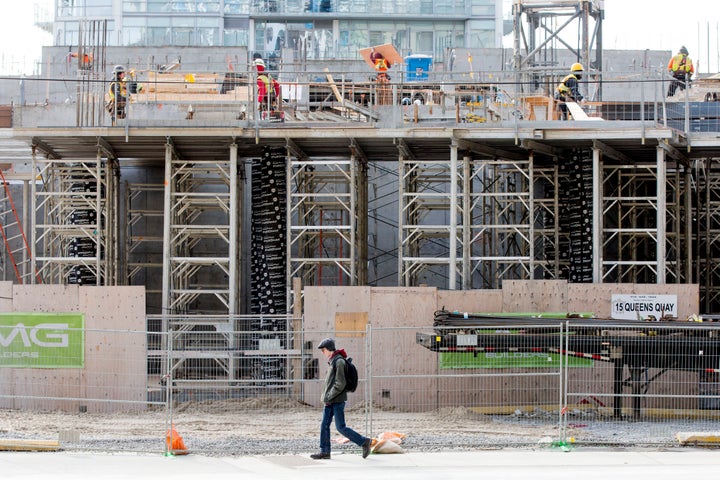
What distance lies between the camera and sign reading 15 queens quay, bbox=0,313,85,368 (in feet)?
77.9

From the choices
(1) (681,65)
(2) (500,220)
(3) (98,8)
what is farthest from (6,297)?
(3) (98,8)

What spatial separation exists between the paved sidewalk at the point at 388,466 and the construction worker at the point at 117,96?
12609 millimetres

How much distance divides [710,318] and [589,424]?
458 cm

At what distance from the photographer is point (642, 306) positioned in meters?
24.8

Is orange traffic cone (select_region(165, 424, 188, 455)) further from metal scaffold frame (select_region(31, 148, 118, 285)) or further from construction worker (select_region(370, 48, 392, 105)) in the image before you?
construction worker (select_region(370, 48, 392, 105))

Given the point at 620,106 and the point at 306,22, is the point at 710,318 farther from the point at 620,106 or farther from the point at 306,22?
→ the point at 306,22

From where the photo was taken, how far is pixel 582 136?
2766cm

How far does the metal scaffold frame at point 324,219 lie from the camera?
27984mm

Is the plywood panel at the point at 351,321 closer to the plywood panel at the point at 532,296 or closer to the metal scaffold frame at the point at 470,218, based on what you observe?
the plywood panel at the point at 532,296

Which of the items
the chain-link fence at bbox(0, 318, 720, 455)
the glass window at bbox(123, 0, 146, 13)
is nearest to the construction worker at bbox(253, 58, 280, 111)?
the chain-link fence at bbox(0, 318, 720, 455)

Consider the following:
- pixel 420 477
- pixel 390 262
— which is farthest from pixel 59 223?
pixel 420 477

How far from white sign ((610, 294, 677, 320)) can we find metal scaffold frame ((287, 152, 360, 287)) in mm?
6092

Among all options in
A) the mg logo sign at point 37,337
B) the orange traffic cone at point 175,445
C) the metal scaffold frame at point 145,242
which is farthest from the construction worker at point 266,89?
the orange traffic cone at point 175,445

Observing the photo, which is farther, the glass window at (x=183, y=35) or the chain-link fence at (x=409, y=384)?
the glass window at (x=183, y=35)
